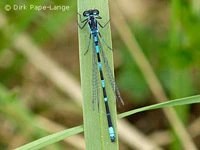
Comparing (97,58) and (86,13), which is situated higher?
(86,13)

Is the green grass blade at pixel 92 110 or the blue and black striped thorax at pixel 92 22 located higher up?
the blue and black striped thorax at pixel 92 22

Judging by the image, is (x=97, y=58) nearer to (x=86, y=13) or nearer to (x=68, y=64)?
(x=86, y=13)

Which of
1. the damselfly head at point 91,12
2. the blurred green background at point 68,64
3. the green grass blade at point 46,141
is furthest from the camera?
the blurred green background at point 68,64

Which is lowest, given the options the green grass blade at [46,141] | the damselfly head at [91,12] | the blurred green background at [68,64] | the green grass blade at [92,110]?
the green grass blade at [46,141]

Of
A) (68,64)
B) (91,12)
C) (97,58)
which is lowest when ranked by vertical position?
(97,58)

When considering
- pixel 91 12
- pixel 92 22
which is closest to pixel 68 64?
pixel 92 22

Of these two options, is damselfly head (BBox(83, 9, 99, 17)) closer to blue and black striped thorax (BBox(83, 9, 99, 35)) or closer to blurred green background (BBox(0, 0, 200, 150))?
blue and black striped thorax (BBox(83, 9, 99, 35))

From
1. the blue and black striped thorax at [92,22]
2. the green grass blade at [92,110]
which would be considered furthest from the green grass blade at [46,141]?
the blue and black striped thorax at [92,22]

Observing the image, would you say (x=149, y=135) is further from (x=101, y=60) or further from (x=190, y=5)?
(x=101, y=60)

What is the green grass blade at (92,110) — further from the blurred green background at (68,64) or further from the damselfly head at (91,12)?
the blurred green background at (68,64)
